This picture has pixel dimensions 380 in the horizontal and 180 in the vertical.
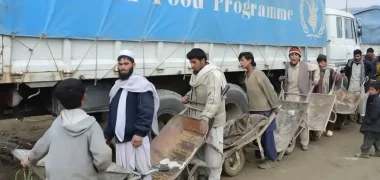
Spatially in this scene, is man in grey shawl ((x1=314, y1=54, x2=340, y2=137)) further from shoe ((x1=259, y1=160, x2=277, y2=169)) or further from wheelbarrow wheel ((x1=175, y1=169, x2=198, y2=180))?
wheelbarrow wheel ((x1=175, y1=169, x2=198, y2=180))

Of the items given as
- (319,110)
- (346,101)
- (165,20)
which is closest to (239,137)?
(165,20)

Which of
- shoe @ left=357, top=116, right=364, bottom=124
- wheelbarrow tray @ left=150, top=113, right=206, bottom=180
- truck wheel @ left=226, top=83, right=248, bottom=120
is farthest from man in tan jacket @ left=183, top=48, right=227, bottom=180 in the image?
shoe @ left=357, top=116, right=364, bottom=124

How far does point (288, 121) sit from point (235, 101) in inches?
35.0

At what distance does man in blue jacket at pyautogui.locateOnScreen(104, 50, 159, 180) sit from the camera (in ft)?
10.8

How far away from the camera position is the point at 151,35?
5.11m

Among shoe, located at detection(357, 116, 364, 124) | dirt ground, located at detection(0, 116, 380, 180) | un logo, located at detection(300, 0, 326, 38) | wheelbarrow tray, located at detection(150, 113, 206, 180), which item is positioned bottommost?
dirt ground, located at detection(0, 116, 380, 180)

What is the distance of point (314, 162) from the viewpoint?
5836mm

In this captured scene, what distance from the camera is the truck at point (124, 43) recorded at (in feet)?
13.1

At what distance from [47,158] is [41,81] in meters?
1.76

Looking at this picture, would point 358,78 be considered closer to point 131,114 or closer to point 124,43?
point 124,43

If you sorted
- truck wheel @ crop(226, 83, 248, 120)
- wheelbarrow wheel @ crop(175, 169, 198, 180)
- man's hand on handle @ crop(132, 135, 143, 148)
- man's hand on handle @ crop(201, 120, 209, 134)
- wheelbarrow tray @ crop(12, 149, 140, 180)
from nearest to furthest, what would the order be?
wheelbarrow tray @ crop(12, 149, 140, 180)
man's hand on handle @ crop(132, 135, 143, 148)
man's hand on handle @ crop(201, 120, 209, 134)
wheelbarrow wheel @ crop(175, 169, 198, 180)
truck wheel @ crop(226, 83, 248, 120)

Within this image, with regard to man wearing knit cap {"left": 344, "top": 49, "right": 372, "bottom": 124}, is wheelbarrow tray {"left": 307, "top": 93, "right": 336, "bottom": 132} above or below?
below

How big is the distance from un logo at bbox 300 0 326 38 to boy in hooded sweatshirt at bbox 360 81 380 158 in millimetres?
2762

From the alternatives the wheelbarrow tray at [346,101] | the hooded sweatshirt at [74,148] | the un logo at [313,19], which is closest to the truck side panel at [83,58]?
the hooded sweatshirt at [74,148]
